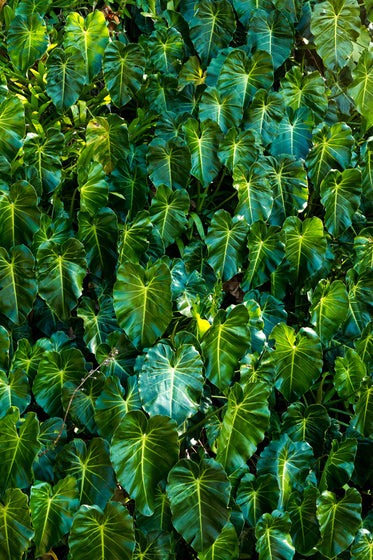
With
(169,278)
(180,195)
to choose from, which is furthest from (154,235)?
(169,278)

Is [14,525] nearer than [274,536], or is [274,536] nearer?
[14,525]

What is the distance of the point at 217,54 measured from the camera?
2227 millimetres

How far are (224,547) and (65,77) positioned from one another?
4.90 feet

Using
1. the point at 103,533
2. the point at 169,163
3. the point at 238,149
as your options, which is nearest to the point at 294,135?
the point at 238,149

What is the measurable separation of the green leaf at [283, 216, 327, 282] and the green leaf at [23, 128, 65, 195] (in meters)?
0.75

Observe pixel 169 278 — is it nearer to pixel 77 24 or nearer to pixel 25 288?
pixel 25 288

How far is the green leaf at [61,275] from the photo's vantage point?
69.4 inches

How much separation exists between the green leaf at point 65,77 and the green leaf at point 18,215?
35cm

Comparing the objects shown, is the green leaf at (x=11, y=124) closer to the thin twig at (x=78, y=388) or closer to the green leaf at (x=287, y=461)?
the thin twig at (x=78, y=388)

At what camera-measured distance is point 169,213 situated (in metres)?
1.99

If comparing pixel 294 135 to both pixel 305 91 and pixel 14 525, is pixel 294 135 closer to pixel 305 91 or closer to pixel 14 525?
pixel 305 91

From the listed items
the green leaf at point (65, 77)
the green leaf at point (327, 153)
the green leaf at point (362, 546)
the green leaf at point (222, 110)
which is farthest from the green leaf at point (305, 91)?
the green leaf at point (362, 546)

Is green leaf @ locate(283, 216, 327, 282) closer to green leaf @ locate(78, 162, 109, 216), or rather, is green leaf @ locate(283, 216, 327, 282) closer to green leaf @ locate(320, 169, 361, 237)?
green leaf @ locate(320, 169, 361, 237)

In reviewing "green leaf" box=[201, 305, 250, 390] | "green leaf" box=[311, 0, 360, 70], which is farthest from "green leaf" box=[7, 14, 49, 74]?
"green leaf" box=[201, 305, 250, 390]
